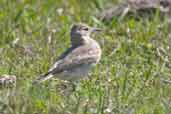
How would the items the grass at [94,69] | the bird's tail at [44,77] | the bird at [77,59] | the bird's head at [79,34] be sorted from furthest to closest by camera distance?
1. the bird's head at [79,34]
2. the bird at [77,59]
3. the bird's tail at [44,77]
4. the grass at [94,69]

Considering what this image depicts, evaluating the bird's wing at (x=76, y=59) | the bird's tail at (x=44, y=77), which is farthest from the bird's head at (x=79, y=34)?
the bird's tail at (x=44, y=77)

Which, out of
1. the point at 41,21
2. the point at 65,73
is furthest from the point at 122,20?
the point at 65,73

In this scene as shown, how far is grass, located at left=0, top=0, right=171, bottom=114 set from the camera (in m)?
8.46

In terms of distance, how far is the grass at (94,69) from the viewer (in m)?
8.46

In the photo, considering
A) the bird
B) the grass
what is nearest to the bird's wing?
the bird

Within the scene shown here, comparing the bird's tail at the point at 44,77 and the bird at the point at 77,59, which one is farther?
the bird at the point at 77,59

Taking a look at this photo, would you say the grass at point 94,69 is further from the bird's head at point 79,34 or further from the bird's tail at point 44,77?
the bird's head at point 79,34

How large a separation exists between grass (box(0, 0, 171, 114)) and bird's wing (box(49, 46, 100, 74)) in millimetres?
224

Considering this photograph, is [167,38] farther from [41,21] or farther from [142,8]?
[41,21]

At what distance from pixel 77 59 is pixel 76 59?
0.6 inches

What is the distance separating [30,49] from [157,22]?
2164 millimetres

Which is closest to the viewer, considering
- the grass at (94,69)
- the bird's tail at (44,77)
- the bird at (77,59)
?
the grass at (94,69)

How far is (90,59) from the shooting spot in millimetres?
10055

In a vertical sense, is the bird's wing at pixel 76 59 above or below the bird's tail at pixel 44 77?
above
